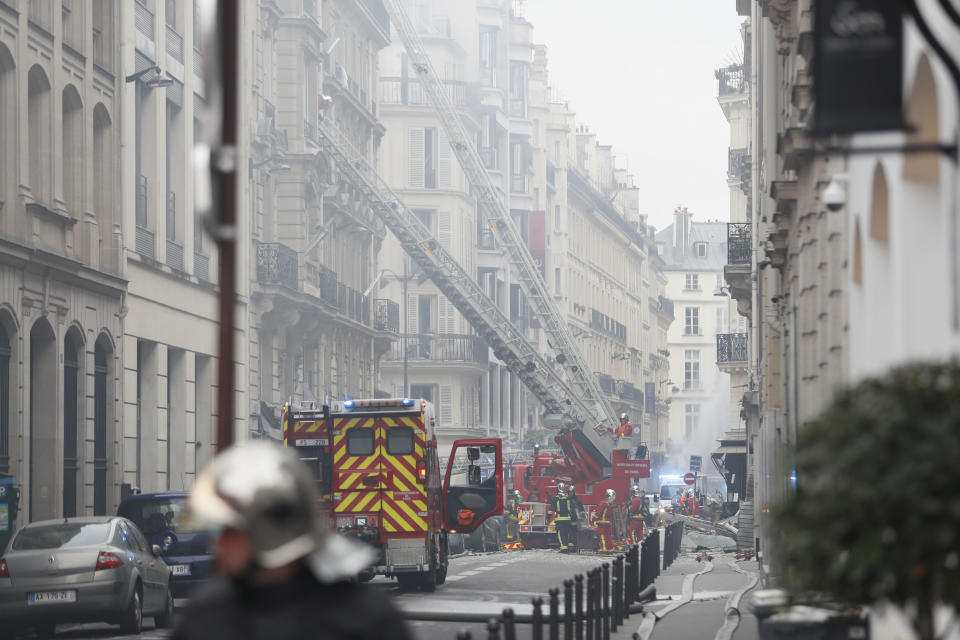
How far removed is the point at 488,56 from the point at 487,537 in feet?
152

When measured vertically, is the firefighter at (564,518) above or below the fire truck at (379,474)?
below

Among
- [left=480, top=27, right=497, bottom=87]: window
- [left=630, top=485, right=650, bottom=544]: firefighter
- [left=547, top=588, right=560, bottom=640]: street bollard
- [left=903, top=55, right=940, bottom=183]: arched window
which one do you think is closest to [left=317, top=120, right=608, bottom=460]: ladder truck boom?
[left=630, top=485, right=650, bottom=544]: firefighter

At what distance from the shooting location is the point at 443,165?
3310 inches

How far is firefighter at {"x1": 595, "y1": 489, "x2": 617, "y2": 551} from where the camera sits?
48.5 m

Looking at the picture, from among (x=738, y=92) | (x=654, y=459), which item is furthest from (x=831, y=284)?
(x=654, y=459)

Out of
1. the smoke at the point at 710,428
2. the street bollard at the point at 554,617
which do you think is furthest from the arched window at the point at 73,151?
the smoke at the point at 710,428

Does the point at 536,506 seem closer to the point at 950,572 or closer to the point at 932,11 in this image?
the point at 932,11

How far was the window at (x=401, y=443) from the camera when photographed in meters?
27.7

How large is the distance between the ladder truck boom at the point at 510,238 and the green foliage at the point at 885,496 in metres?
49.8

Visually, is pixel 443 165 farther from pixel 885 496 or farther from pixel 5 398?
pixel 885 496

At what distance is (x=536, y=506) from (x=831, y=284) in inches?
1387

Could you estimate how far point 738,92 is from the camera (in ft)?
233

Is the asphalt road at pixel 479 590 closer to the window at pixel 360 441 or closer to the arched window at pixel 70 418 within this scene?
the window at pixel 360 441

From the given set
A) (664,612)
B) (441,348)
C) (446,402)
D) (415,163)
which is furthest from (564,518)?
(415,163)
